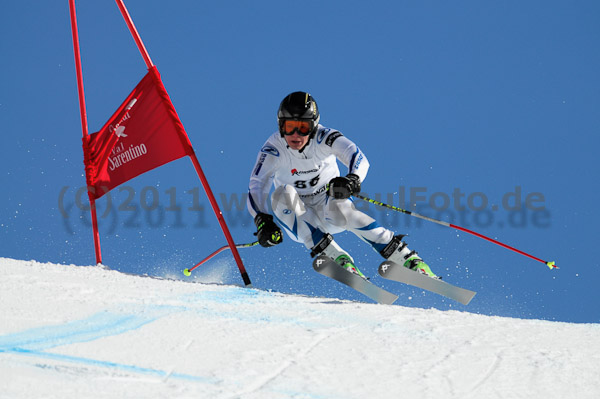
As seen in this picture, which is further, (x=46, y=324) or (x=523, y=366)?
(x=46, y=324)

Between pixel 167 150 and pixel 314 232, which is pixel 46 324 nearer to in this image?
pixel 314 232

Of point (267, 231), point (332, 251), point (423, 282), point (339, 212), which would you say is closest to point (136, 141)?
point (267, 231)

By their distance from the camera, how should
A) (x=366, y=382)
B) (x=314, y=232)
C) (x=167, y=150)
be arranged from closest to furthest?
(x=366, y=382), (x=314, y=232), (x=167, y=150)

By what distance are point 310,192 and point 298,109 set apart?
869 mm

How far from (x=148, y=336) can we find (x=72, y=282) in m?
1.70

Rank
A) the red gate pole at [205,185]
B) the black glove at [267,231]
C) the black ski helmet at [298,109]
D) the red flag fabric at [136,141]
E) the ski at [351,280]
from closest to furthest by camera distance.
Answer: the ski at [351,280] < the black ski helmet at [298,109] < the black glove at [267,231] < the red gate pole at [205,185] < the red flag fabric at [136,141]

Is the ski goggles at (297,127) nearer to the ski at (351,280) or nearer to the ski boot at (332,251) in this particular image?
the ski boot at (332,251)

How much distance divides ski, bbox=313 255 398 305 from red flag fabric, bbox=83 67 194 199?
2034 millimetres

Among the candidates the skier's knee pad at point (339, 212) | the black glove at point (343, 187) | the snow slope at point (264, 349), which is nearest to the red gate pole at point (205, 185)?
the skier's knee pad at point (339, 212)

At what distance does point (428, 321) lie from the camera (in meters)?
3.88

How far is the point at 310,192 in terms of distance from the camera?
5.66 metres

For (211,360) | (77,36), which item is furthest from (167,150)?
(211,360)

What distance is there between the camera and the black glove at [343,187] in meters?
5.07

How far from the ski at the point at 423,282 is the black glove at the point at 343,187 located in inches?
31.0
